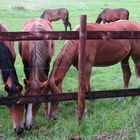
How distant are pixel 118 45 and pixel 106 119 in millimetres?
2457

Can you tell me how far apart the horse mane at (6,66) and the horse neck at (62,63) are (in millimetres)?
687

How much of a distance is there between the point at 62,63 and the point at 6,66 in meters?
0.98

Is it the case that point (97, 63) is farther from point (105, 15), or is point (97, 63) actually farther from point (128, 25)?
point (105, 15)

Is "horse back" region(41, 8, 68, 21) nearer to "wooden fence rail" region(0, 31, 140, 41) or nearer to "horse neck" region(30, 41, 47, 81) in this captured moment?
"horse neck" region(30, 41, 47, 81)

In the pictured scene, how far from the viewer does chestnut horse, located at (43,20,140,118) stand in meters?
6.50

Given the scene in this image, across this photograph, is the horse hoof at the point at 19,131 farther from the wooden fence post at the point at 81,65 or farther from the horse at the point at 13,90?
the wooden fence post at the point at 81,65

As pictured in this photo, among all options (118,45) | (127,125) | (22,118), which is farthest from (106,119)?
(118,45)

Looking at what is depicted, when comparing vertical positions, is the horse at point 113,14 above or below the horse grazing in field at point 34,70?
below

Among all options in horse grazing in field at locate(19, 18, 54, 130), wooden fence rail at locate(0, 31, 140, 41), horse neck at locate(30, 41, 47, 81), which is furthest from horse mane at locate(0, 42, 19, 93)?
wooden fence rail at locate(0, 31, 140, 41)

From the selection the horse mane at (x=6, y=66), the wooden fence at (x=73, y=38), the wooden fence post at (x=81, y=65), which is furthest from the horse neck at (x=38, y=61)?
the wooden fence post at (x=81, y=65)

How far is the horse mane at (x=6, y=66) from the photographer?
19.6 feet

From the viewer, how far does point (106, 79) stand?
9.81 m

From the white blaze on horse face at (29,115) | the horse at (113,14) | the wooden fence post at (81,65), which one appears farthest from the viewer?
the horse at (113,14)

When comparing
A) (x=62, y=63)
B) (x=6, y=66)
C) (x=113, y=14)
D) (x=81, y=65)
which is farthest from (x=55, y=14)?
(x=81, y=65)
